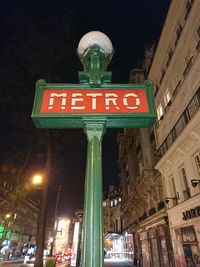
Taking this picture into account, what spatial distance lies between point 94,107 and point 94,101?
12 cm

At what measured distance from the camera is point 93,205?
6.66 ft

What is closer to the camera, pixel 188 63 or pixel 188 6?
pixel 188 63

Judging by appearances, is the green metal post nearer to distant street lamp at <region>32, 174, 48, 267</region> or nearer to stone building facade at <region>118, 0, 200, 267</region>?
stone building facade at <region>118, 0, 200, 267</region>

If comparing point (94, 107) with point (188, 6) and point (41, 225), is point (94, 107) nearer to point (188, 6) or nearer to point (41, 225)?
point (41, 225)

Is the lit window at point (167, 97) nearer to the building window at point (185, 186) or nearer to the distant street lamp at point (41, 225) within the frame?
the building window at point (185, 186)

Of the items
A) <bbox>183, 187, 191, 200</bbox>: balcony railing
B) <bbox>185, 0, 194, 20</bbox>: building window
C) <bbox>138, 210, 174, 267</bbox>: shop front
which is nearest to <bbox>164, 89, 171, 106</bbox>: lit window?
<bbox>185, 0, 194, 20</bbox>: building window

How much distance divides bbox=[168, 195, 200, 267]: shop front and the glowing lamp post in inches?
436

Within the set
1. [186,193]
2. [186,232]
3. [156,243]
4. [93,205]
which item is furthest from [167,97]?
[93,205]

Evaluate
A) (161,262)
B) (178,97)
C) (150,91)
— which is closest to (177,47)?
(178,97)

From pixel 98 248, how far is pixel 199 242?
12.2m

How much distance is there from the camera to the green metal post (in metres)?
1.81

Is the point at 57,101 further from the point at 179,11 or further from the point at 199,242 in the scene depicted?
the point at 179,11

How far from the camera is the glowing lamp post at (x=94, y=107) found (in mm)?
2406

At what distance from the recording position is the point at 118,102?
2.72 meters
